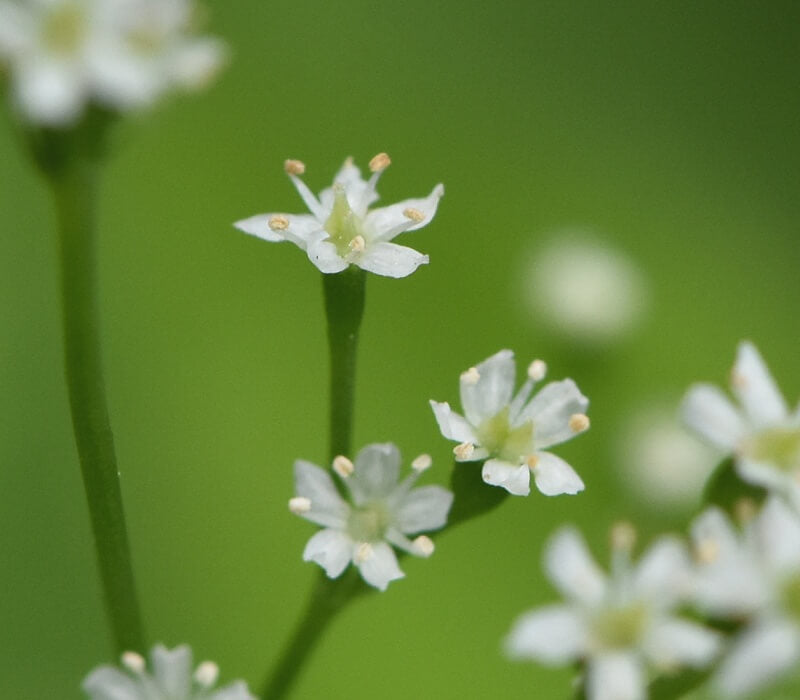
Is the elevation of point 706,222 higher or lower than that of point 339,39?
lower

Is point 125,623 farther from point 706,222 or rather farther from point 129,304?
point 706,222

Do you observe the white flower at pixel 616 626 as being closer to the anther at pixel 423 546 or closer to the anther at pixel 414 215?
the anther at pixel 423 546

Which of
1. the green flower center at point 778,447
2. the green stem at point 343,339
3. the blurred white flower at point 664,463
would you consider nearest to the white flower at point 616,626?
the green flower center at point 778,447

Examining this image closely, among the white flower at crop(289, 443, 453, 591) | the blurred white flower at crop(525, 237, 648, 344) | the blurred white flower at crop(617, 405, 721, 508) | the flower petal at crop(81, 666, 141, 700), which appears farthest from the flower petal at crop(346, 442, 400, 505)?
the blurred white flower at crop(525, 237, 648, 344)

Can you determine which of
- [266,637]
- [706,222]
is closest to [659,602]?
[266,637]

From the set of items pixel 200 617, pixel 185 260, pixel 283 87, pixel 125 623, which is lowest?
pixel 125 623

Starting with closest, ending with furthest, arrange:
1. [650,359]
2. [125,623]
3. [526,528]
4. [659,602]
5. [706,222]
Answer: [659,602]
[125,623]
[526,528]
[650,359]
[706,222]

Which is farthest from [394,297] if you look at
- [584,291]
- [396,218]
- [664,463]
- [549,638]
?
[549,638]
